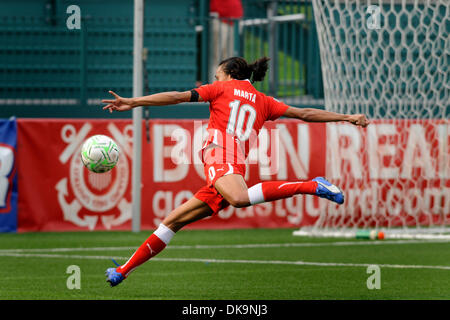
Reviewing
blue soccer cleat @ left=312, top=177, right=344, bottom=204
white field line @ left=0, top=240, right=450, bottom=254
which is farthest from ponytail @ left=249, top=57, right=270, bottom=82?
white field line @ left=0, top=240, right=450, bottom=254

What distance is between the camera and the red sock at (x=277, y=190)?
7.18m

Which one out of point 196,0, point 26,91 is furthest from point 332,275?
point 196,0

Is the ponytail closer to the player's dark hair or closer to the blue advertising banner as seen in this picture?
the player's dark hair

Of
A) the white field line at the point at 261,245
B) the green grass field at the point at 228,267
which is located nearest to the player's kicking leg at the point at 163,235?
the green grass field at the point at 228,267

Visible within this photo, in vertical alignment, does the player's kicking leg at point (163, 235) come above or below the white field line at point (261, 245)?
above

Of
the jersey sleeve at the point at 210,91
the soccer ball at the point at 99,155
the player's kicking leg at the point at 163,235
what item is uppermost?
the jersey sleeve at the point at 210,91

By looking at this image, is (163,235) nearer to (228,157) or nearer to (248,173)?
(228,157)

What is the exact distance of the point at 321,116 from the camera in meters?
7.86

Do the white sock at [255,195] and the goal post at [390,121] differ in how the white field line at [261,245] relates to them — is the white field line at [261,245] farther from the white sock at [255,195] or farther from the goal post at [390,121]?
the white sock at [255,195]

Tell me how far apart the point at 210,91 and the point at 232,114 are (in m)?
0.27

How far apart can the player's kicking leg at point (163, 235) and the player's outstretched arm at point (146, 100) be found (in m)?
0.91

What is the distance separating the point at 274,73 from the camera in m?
16.0

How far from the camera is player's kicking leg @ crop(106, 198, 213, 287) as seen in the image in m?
7.39

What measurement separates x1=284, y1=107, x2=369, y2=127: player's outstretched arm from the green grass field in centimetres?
147
